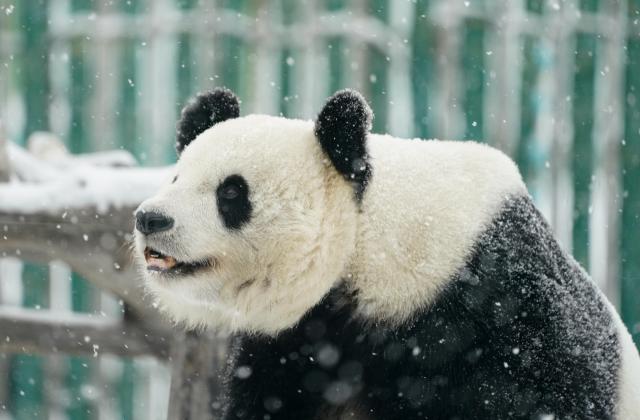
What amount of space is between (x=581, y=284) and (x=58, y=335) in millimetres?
2105

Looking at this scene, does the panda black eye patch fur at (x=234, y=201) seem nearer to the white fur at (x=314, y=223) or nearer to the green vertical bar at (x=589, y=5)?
the white fur at (x=314, y=223)

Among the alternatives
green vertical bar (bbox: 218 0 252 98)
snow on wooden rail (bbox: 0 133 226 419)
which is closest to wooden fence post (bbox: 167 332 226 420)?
Answer: snow on wooden rail (bbox: 0 133 226 419)

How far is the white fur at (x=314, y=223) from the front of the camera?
7.40 ft

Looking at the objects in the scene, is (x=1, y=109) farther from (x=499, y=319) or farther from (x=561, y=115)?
(x=499, y=319)

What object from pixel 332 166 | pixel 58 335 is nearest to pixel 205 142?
pixel 332 166

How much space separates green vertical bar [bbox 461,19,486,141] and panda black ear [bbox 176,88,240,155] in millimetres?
2668

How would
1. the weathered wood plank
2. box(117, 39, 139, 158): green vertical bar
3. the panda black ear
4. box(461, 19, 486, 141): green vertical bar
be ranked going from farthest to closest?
1. box(461, 19, 486, 141): green vertical bar
2. box(117, 39, 139, 158): green vertical bar
3. the weathered wood plank
4. the panda black ear

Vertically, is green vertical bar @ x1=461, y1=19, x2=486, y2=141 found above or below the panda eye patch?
below

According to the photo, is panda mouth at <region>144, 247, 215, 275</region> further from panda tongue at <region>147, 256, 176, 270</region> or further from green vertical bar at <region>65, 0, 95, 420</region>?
green vertical bar at <region>65, 0, 95, 420</region>

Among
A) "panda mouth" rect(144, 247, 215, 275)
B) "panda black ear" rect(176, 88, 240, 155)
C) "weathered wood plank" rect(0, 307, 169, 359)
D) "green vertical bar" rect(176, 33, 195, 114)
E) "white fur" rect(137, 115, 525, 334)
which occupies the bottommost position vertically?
"weathered wood plank" rect(0, 307, 169, 359)

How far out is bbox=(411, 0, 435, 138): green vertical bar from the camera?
5.12m

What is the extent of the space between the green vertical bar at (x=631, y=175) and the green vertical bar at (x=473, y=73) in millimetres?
840

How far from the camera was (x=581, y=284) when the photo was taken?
94.5 inches

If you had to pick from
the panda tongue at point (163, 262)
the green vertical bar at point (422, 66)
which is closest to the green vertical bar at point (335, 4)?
the green vertical bar at point (422, 66)
